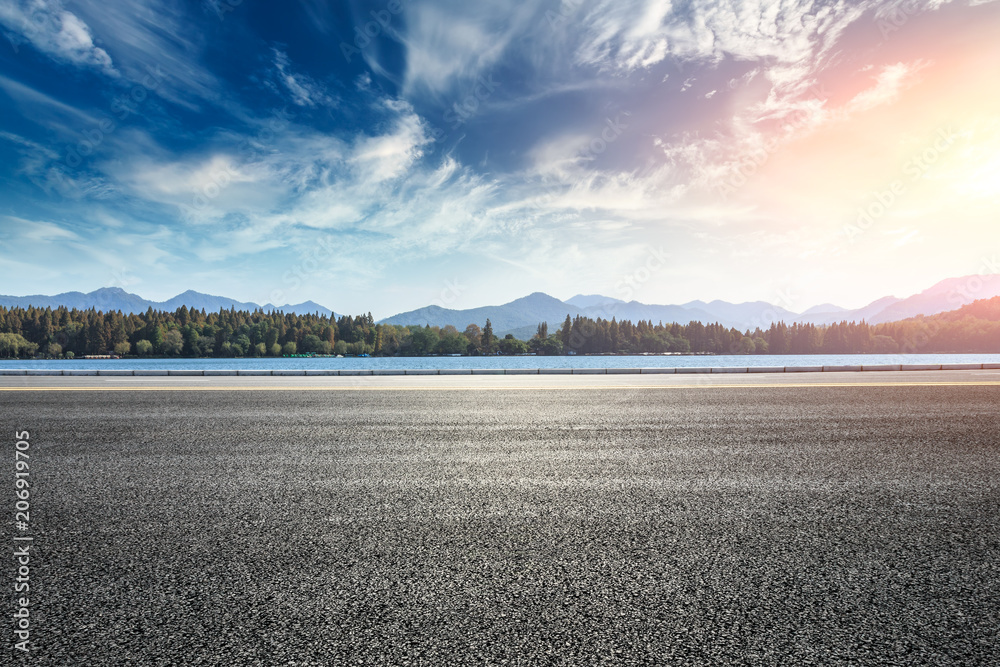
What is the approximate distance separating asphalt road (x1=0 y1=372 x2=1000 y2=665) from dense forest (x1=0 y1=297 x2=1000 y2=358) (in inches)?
5575

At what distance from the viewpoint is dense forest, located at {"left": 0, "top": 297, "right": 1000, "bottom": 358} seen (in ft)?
403

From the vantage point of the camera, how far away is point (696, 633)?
79.7 inches

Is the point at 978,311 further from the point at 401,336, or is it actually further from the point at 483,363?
the point at 401,336

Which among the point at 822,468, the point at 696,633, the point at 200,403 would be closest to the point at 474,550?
the point at 696,633

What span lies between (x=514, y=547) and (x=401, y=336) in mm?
151232

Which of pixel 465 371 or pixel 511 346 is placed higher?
pixel 511 346

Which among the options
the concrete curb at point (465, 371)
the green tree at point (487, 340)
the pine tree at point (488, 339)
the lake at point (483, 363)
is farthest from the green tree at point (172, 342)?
the concrete curb at point (465, 371)

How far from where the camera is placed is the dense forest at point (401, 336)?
122750mm

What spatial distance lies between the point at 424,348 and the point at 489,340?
70.8 feet

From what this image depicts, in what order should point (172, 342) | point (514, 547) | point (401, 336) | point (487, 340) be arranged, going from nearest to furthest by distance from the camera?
point (514, 547) → point (172, 342) → point (401, 336) → point (487, 340)

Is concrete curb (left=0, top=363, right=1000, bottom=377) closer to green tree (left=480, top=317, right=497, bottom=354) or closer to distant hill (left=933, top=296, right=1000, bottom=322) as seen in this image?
green tree (left=480, top=317, right=497, bottom=354)

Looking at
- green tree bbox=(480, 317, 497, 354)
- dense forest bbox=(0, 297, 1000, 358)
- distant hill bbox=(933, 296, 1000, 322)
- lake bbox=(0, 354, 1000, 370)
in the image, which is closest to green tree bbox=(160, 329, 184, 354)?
dense forest bbox=(0, 297, 1000, 358)

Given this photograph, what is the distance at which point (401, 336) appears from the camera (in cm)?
15075

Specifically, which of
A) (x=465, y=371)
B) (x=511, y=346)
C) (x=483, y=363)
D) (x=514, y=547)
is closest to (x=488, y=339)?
(x=511, y=346)
